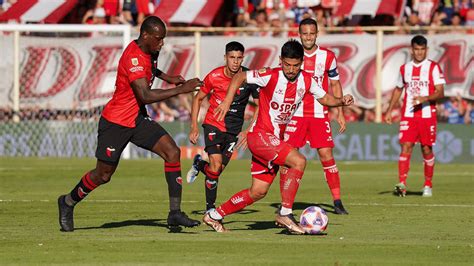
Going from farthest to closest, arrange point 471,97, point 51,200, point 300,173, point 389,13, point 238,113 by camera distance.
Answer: point 389,13 → point 471,97 → point 51,200 → point 238,113 → point 300,173

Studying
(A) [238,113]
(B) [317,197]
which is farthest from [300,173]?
(B) [317,197]

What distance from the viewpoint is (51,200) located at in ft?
60.3

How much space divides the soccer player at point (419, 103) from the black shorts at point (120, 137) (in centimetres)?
695

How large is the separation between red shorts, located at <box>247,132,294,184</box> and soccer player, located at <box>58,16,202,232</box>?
2.78ft

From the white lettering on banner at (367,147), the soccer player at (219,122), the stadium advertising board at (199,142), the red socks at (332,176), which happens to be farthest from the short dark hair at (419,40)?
the white lettering on banner at (367,147)

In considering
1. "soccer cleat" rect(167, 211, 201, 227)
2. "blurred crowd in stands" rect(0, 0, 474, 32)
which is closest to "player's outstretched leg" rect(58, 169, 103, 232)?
"soccer cleat" rect(167, 211, 201, 227)

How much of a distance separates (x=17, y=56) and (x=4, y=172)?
6481 millimetres

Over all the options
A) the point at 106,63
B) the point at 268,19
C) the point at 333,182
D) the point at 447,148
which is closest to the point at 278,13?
the point at 268,19

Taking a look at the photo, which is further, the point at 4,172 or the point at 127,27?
the point at 127,27

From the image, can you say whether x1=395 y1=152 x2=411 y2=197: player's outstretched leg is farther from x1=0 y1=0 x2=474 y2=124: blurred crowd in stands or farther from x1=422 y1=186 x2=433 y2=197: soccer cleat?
x1=0 y1=0 x2=474 y2=124: blurred crowd in stands

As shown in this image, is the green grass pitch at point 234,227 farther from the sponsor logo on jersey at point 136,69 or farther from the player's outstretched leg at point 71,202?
the sponsor logo on jersey at point 136,69

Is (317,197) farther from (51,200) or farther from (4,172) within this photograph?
(4,172)

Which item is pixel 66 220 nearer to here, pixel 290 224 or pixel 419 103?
pixel 290 224

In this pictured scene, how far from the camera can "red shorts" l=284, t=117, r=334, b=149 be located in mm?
16406
